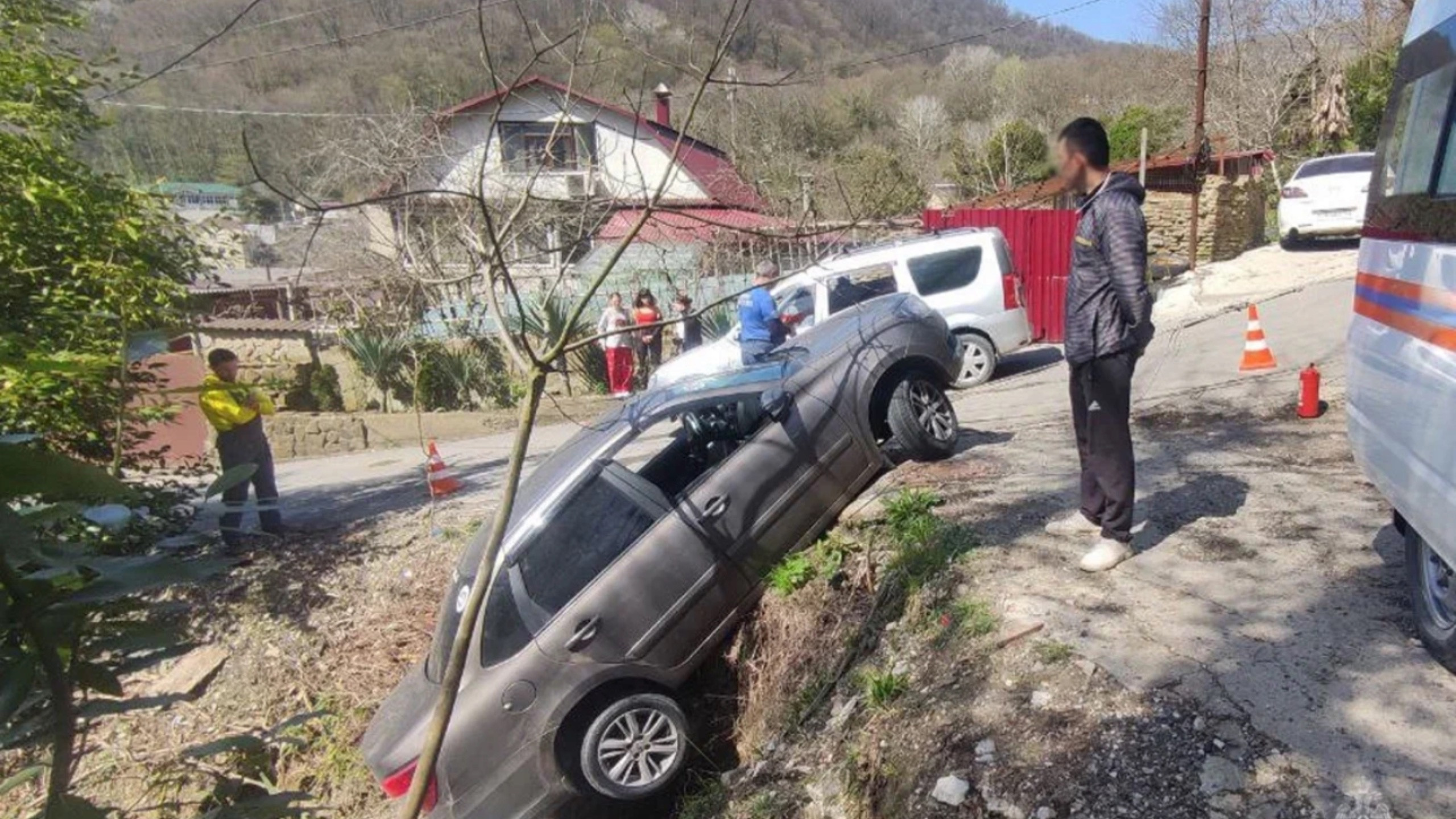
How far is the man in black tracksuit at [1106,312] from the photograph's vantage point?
382cm

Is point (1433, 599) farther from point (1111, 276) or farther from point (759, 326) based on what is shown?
point (759, 326)

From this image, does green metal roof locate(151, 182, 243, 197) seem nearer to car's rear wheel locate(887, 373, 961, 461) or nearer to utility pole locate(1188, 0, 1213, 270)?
car's rear wheel locate(887, 373, 961, 461)

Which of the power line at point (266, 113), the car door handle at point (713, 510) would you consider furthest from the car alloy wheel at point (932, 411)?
the power line at point (266, 113)

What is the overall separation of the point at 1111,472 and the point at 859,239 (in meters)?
11.8

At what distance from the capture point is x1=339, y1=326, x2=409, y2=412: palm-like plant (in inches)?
568

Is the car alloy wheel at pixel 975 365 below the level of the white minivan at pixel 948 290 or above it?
below

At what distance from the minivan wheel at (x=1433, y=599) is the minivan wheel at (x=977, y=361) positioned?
7900mm

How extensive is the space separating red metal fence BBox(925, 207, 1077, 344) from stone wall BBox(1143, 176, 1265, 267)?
5.07 m

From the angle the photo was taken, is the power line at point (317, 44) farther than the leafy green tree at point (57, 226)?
Yes

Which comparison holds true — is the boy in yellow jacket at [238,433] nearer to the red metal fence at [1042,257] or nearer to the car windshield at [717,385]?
the car windshield at [717,385]

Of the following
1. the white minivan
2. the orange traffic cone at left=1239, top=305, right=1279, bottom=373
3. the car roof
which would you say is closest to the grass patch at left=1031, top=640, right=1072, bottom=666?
the orange traffic cone at left=1239, top=305, right=1279, bottom=373

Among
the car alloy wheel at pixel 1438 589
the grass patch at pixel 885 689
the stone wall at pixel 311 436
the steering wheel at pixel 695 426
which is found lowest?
the stone wall at pixel 311 436

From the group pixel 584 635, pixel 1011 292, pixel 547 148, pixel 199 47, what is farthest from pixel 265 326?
pixel 547 148

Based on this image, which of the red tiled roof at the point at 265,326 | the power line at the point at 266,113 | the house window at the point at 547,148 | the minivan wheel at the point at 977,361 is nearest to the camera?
the house window at the point at 547,148
